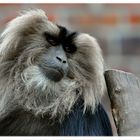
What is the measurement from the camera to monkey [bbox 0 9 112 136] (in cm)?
313

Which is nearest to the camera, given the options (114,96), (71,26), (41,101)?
(114,96)

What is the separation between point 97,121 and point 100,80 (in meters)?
0.14

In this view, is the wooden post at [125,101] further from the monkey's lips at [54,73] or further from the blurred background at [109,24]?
the blurred background at [109,24]

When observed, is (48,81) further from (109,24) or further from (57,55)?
(109,24)

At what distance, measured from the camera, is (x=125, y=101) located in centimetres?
295

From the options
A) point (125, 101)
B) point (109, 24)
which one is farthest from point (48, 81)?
point (109, 24)

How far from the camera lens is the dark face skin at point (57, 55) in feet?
10.3

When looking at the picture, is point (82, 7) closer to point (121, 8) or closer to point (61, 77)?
point (121, 8)

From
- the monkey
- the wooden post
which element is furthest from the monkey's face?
the wooden post

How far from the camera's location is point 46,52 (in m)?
3.21

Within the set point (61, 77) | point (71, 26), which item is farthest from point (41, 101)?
point (71, 26)

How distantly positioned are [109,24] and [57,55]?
1.68m

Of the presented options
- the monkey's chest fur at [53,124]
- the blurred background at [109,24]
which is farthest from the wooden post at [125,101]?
the blurred background at [109,24]

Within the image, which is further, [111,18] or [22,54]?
[111,18]
